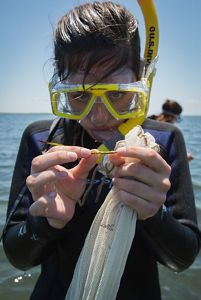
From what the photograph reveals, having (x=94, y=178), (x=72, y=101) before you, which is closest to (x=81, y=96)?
(x=72, y=101)

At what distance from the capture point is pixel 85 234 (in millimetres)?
1975

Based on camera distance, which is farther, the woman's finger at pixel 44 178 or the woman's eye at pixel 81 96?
the woman's eye at pixel 81 96

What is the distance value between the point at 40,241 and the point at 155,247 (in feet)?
1.74

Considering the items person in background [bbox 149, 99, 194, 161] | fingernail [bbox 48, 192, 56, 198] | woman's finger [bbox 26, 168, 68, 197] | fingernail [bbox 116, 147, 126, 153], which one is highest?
fingernail [bbox 116, 147, 126, 153]

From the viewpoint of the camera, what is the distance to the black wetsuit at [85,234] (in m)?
1.76

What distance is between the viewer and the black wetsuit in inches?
69.4

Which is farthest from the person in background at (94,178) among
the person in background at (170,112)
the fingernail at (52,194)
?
the person in background at (170,112)

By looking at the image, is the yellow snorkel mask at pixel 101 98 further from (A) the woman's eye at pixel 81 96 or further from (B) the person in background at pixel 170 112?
(B) the person in background at pixel 170 112

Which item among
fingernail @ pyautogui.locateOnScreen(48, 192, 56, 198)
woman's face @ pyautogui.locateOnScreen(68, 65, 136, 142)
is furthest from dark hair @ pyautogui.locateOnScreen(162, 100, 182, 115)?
fingernail @ pyautogui.locateOnScreen(48, 192, 56, 198)

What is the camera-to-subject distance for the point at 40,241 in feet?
5.81

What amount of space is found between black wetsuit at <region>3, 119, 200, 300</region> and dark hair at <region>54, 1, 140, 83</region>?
422 mm

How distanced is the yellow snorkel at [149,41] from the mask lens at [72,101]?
0.21m

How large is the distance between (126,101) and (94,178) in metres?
0.42

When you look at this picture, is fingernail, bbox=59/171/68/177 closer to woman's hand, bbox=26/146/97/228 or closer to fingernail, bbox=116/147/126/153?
woman's hand, bbox=26/146/97/228
